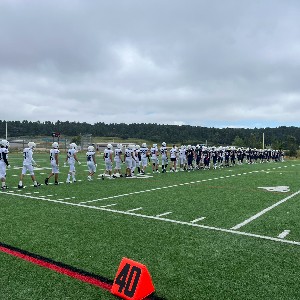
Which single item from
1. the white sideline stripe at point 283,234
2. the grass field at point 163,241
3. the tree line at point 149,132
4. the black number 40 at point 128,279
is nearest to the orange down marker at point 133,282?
the black number 40 at point 128,279

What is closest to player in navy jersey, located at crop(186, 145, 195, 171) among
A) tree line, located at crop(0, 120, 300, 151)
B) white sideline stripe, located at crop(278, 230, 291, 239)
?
white sideline stripe, located at crop(278, 230, 291, 239)

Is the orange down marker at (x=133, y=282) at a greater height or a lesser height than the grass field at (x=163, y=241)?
greater

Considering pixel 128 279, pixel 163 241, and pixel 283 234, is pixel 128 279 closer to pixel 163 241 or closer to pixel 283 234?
pixel 163 241

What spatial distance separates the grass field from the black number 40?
0.17m

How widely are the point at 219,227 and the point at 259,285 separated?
2842mm

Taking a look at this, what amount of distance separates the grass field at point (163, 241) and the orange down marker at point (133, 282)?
0.49ft

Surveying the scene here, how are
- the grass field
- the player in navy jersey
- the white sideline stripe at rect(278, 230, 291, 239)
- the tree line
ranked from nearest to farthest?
the grass field → the white sideline stripe at rect(278, 230, 291, 239) → the player in navy jersey → the tree line

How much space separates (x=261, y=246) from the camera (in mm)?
5977

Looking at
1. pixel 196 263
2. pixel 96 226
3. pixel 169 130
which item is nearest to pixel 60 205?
pixel 96 226

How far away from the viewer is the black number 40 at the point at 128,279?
13.1 feet

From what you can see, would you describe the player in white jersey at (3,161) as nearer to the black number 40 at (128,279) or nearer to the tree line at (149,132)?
the black number 40 at (128,279)

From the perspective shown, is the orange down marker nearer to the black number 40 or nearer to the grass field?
the black number 40

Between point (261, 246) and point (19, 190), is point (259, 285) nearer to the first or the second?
point (261, 246)

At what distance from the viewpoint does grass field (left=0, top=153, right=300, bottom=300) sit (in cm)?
434
